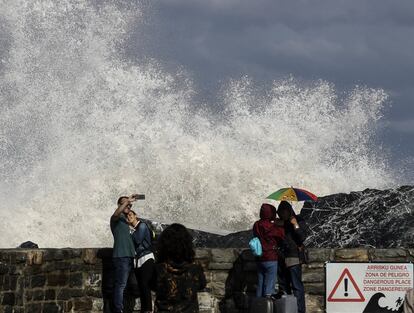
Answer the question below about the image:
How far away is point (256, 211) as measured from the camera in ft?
120

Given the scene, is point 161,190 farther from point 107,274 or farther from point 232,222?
point 107,274

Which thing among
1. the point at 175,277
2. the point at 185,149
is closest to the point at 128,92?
the point at 185,149

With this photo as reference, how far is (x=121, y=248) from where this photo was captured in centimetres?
1098

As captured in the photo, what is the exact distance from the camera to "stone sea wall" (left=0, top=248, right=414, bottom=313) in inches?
445

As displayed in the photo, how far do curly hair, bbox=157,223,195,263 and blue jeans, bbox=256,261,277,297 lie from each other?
14.0 ft

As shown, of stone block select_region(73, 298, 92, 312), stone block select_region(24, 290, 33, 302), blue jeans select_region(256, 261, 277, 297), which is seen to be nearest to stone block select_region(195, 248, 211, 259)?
blue jeans select_region(256, 261, 277, 297)

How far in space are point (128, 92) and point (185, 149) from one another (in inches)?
240

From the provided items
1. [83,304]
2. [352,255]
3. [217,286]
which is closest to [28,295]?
[83,304]

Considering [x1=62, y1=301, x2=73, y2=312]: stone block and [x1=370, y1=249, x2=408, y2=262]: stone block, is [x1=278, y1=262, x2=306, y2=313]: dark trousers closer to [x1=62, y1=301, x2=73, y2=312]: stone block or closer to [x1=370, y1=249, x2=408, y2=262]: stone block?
[x1=370, y1=249, x2=408, y2=262]: stone block

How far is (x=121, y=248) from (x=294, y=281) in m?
2.33

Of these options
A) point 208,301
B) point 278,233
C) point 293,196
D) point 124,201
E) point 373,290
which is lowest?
point 208,301

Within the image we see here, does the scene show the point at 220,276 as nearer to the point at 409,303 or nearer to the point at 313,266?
the point at 313,266

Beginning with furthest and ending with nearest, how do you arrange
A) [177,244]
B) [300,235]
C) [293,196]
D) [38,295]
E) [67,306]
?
[293,196], [67,306], [300,235], [38,295], [177,244]

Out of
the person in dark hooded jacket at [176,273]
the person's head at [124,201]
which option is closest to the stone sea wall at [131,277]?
the person's head at [124,201]
